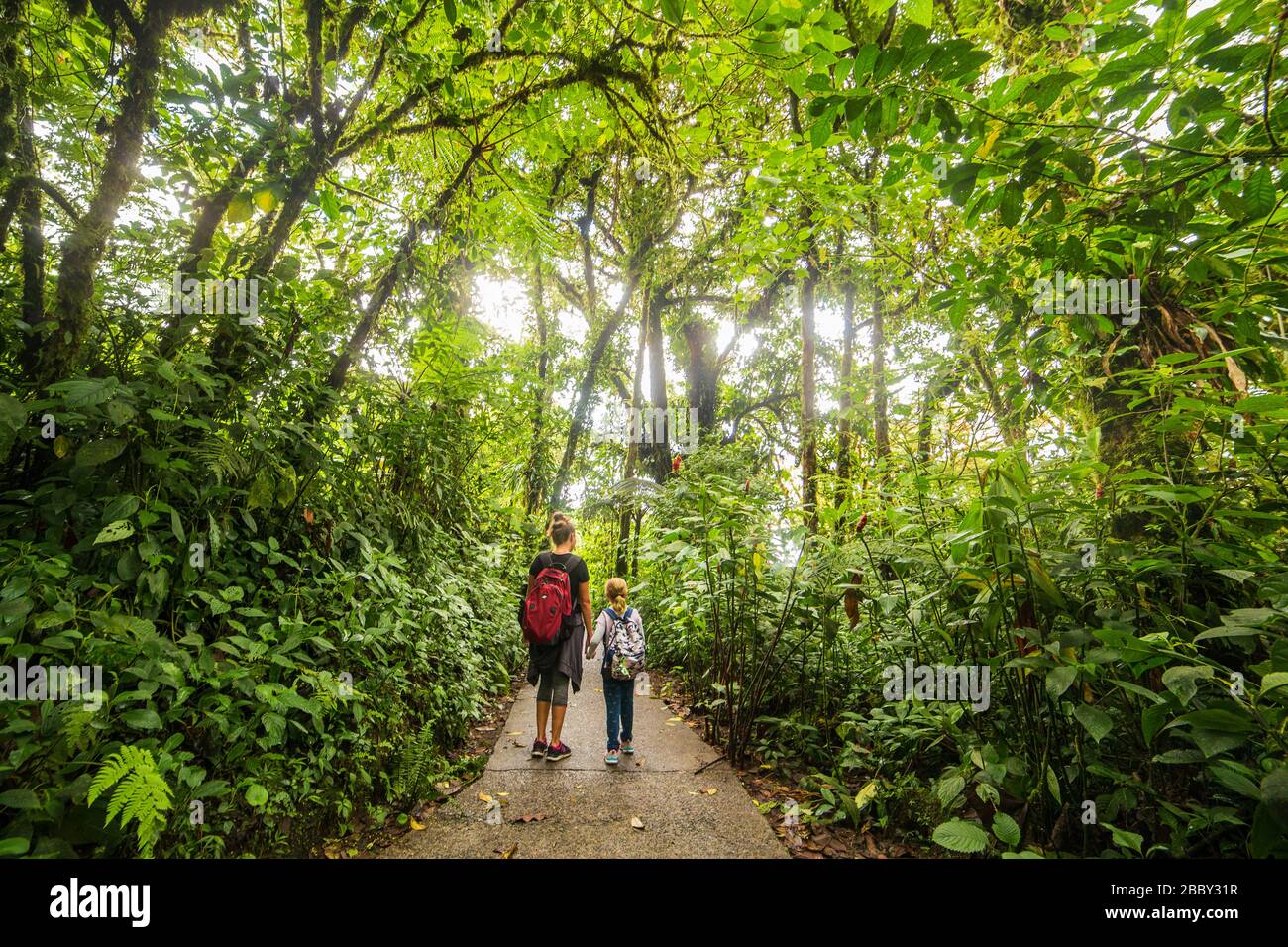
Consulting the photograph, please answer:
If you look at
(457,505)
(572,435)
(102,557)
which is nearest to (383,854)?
(102,557)

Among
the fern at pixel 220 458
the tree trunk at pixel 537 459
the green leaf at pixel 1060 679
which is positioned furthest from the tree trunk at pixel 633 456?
the green leaf at pixel 1060 679

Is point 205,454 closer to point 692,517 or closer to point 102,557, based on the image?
point 102,557

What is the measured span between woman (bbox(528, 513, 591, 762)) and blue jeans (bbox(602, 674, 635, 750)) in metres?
0.28

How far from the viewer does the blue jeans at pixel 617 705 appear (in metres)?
4.15

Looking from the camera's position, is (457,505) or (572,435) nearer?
(457,505)

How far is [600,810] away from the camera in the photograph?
329 cm

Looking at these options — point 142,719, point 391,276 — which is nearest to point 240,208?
point 391,276

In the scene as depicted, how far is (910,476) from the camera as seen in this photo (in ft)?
11.0

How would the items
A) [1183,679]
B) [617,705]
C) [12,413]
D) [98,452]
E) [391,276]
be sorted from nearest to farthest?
[1183,679] → [12,413] → [98,452] → [391,276] → [617,705]

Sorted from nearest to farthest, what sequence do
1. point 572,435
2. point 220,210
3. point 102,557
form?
1. point 102,557
2. point 220,210
3. point 572,435

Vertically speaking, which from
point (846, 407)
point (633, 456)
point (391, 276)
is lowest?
point (633, 456)

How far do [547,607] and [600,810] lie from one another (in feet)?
4.91

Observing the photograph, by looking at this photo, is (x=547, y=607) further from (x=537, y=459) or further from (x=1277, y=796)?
(x=537, y=459)

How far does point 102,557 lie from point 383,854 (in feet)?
6.68
